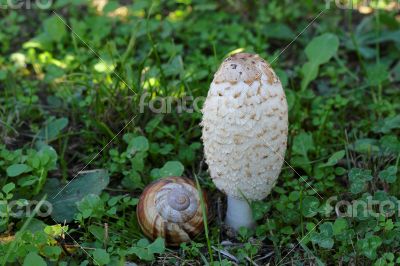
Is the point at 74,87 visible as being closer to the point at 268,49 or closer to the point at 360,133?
the point at 268,49

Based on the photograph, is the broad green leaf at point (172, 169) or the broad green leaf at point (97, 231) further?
the broad green leaf at point (172, 169)

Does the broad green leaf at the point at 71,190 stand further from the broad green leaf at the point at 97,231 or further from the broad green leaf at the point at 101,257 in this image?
the broad green leaf at the point at 101,257

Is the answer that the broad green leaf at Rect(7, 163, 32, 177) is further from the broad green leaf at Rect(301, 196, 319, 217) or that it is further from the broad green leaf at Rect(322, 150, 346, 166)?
the broad green leaf at Rect(322, 150, 346, 166)

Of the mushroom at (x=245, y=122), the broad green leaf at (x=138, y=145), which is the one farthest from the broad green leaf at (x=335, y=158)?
the broad green leaf at (x=138, y=145)

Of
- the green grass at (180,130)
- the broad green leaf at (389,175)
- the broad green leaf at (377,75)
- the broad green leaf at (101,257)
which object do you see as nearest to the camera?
the broad green leaf at (101,257)

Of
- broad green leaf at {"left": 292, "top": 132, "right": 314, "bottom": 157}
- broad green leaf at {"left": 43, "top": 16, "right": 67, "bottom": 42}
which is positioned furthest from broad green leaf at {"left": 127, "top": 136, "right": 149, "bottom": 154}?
broad green leaf at {"left": 43, "top": 16, "right": 67, "bottom": 42}

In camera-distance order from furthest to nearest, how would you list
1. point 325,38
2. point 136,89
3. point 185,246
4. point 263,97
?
point 325,38 < point 136,89 < point 185,246 < point 263,97

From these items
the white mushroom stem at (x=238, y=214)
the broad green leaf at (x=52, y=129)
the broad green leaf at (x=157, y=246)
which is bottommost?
the white mushroom stem at (x=238, y=214)

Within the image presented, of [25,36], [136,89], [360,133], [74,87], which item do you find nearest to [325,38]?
[360,133]
